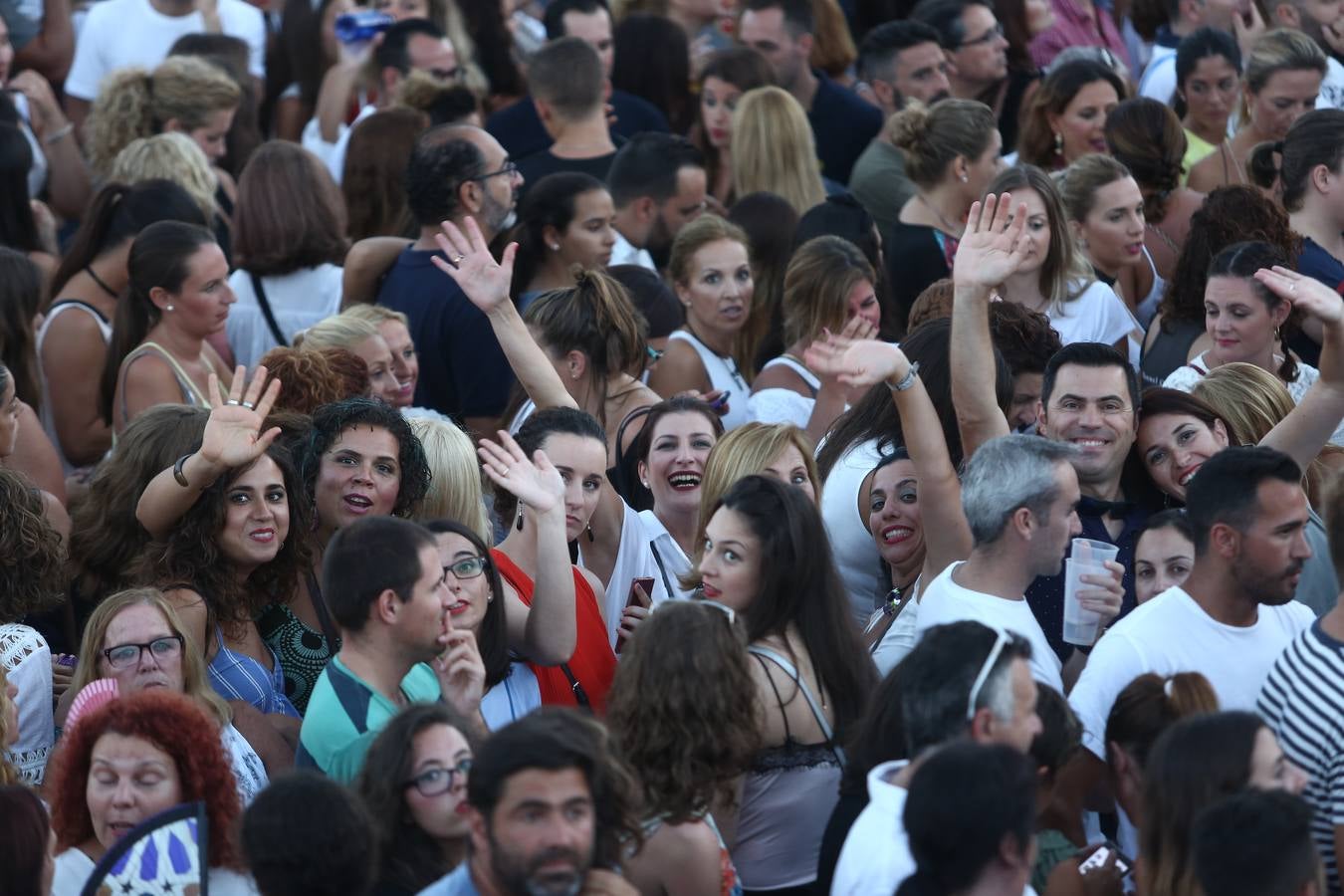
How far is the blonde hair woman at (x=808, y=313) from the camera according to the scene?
21.6 feet

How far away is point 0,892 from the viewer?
351 cm

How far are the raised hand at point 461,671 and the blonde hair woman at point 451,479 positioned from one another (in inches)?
39.8

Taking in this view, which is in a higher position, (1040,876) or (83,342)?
(83,342)

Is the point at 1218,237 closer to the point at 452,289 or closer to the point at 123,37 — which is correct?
the point at 452,289

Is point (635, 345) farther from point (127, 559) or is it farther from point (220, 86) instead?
point (220, 86)

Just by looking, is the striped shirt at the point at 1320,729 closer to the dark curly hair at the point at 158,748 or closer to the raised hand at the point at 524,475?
the raised hand at the point at 524,475

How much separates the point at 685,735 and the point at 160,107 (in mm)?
5579

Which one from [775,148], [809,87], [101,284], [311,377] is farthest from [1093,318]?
[101,284]

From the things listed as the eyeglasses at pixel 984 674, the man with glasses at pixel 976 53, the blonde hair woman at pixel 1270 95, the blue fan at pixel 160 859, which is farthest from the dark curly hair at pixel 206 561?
the man with glasses at pixel 976 53

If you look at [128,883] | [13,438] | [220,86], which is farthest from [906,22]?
[128,883]

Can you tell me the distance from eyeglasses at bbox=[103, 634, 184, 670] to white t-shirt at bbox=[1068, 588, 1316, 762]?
220cm

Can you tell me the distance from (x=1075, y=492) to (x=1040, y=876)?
996mm

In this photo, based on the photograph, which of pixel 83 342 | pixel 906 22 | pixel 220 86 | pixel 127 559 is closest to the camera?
pixel 127 559

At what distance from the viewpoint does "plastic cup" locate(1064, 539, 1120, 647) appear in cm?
478
